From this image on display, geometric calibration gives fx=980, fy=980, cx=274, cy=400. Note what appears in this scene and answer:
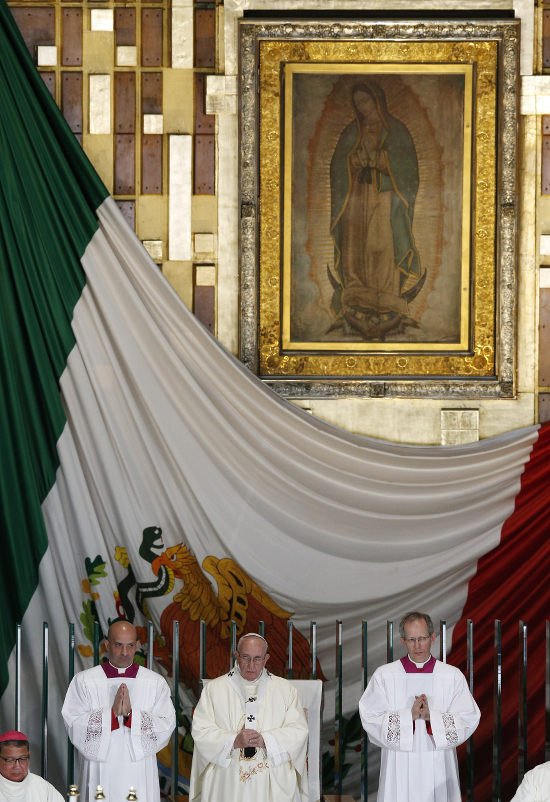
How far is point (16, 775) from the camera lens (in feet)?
14.0

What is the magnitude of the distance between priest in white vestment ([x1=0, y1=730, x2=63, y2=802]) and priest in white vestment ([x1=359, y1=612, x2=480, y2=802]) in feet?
5.09

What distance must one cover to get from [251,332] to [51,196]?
1492 millimetres

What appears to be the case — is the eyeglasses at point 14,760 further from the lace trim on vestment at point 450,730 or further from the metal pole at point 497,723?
the metal pole at point 497,723

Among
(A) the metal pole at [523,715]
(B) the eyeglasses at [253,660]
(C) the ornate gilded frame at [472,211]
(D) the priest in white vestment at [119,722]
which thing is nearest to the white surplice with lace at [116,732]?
(D) the priest in white vestment at [119,722]

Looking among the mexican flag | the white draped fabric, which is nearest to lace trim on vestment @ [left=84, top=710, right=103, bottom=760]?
the mexican flag

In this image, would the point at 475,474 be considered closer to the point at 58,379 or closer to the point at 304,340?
the point at 304,340

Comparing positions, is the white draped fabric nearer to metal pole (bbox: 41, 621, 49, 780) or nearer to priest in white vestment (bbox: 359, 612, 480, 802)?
metal pole (bbox: 41, 621, 49, 780)

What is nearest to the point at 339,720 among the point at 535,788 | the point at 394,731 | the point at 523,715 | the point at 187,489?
the point at 394,731

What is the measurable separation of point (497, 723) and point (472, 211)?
314 centimetres

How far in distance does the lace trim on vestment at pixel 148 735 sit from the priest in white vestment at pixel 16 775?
1.63 feet

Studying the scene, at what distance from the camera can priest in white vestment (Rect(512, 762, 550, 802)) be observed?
14.1 feet

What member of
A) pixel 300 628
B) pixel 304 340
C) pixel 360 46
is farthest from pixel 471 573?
pixel 360 46

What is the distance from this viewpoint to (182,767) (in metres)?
5.78

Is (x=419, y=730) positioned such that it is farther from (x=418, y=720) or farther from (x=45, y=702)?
(x=45, y=702)
